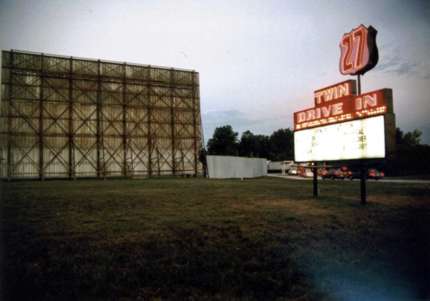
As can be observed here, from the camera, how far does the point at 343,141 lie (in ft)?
38.7

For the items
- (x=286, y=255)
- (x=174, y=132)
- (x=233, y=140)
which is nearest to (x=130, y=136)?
(x=174, y=132)

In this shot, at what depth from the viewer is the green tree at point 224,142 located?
53.7 m

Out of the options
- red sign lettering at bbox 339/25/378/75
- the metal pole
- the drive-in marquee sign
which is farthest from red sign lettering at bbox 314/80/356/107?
the metal pole

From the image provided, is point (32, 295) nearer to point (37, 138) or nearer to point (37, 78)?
point (37, 138)

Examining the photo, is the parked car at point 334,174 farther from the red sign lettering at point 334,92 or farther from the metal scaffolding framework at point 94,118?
the red sign lettering at point 334,92

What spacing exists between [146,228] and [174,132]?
101ft

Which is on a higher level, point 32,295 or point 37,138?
point 37,138

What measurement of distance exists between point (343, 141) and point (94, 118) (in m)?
29.4

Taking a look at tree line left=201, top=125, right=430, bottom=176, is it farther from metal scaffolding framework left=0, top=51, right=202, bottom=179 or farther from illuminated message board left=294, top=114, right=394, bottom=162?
metal scaffolding framework left=0, top=51, right=202, bottom=179

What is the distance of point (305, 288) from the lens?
367cm

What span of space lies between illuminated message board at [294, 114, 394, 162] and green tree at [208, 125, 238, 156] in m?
39.2

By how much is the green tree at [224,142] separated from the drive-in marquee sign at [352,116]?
39.8m

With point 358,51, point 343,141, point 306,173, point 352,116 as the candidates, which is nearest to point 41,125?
point 343,141

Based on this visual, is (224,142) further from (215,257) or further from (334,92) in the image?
(215,257)
